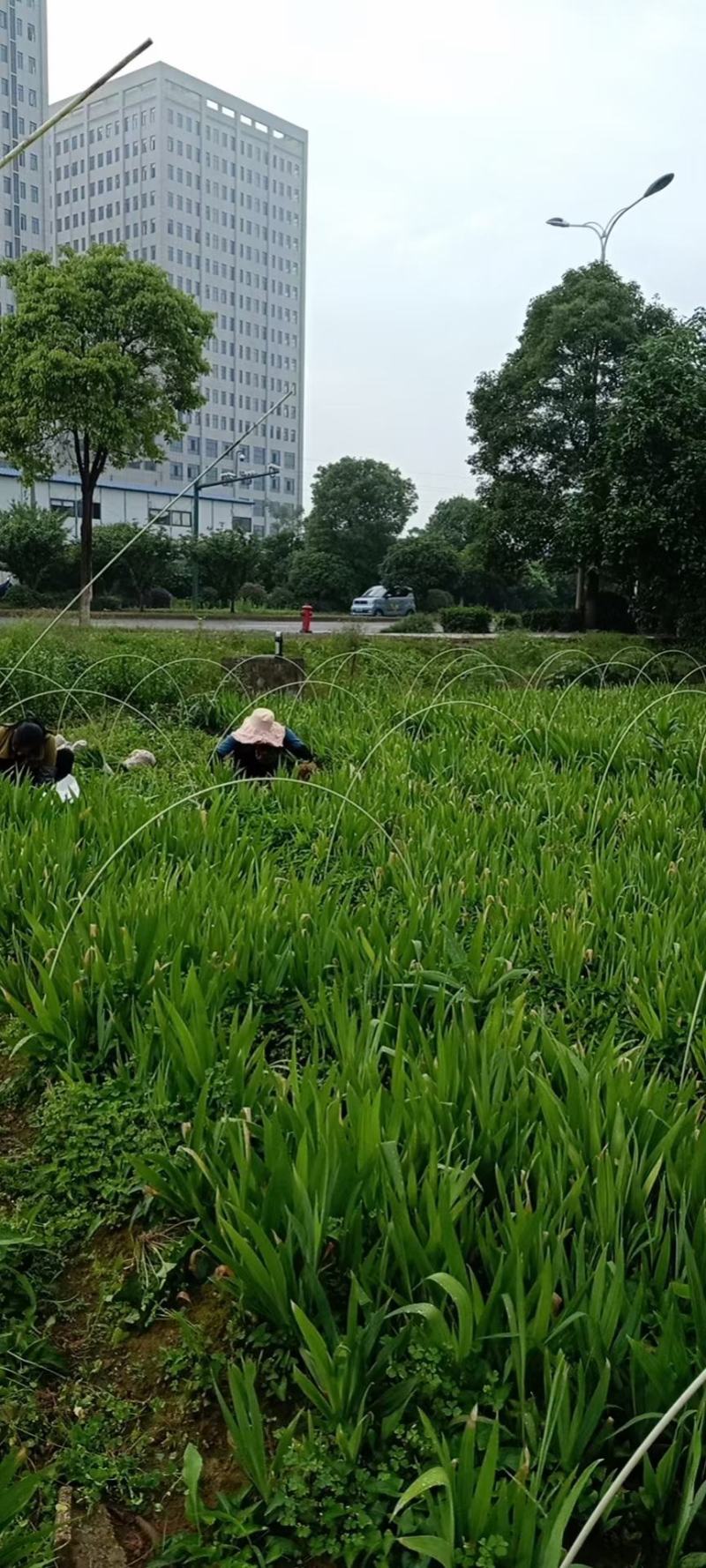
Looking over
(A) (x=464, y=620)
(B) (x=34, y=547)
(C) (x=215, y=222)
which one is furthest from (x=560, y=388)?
(C) (x=215, y=222)

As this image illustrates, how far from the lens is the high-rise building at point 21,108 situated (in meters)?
56.4

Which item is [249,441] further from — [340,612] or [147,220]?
[340,612]

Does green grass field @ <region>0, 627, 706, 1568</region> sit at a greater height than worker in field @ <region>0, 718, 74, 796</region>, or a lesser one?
lesser

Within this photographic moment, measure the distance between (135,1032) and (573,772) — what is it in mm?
3132

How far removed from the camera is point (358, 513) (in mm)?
36625

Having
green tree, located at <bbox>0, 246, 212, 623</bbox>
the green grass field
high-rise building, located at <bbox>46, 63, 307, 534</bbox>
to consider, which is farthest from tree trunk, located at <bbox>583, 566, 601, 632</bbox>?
high-rise building, located at <bbox>46, 63, 307, 534</bbox>

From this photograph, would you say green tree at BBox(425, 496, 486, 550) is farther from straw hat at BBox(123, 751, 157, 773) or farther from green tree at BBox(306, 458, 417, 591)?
straw hat at BBox(123, 751, 157, 773)

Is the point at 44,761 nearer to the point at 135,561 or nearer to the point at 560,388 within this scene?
the point at 560,388

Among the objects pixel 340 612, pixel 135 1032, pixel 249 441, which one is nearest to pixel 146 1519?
pixel 135 1032

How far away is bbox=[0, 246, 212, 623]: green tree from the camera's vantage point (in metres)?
17.2

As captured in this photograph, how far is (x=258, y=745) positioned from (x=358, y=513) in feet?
107

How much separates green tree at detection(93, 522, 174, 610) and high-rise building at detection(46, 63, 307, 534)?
28364mm

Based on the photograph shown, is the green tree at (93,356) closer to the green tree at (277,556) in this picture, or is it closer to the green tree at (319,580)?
the green tree at (319,580)

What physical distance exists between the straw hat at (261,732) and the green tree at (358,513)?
31.2 meters
